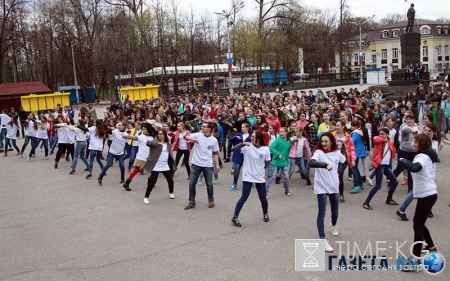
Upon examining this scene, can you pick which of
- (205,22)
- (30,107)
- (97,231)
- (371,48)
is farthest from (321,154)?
(371,48)

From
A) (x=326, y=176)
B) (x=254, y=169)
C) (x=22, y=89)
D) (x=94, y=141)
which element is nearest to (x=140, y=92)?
(x=22, y=89)

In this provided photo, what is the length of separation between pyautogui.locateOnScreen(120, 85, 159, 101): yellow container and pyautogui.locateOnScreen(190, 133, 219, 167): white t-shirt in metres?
23.5

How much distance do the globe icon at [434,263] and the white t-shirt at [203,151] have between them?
4474mm

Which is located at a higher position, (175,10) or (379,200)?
(175,10)

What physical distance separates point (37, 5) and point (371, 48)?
57.6m

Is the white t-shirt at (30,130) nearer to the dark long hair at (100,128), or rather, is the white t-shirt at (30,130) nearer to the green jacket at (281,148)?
the dark long hair at (100,128)

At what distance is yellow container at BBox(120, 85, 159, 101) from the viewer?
3161 centimetres

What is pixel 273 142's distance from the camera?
980cm

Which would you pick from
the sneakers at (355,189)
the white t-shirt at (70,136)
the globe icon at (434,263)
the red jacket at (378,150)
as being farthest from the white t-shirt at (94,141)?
the globe icon at (434,263)

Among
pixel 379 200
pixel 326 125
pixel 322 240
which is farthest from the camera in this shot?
pixel 326 125

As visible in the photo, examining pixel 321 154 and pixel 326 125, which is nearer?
pixel 321 154

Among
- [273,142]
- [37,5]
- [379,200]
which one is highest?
[37,5]

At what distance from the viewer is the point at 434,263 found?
5.67 m

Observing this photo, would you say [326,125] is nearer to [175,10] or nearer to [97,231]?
[97,231]
